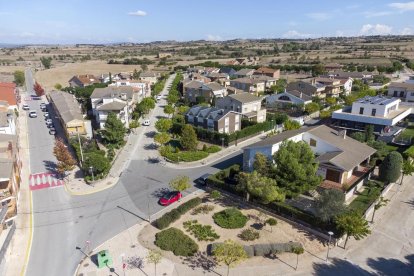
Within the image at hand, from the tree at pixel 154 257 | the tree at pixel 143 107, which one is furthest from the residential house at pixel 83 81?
the tree at pixel 154 257

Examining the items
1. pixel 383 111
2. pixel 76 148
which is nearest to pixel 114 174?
pixel 76 148

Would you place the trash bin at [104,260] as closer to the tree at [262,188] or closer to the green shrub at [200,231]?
the green shrub at [200,231]

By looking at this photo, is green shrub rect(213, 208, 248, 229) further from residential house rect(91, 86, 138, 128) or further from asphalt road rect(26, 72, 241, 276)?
residential house rect(91, 86, 138, 128)

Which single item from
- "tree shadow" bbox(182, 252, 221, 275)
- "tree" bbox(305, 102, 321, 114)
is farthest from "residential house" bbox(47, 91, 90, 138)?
"tree" bbox(305, 102, 321, 114)

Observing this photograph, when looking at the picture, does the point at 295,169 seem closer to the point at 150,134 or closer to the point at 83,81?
the point at 150,134

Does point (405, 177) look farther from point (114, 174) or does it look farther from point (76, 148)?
point (76, 148)

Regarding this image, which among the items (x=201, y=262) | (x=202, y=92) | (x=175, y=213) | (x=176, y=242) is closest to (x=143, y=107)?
(x=202, y=92)
